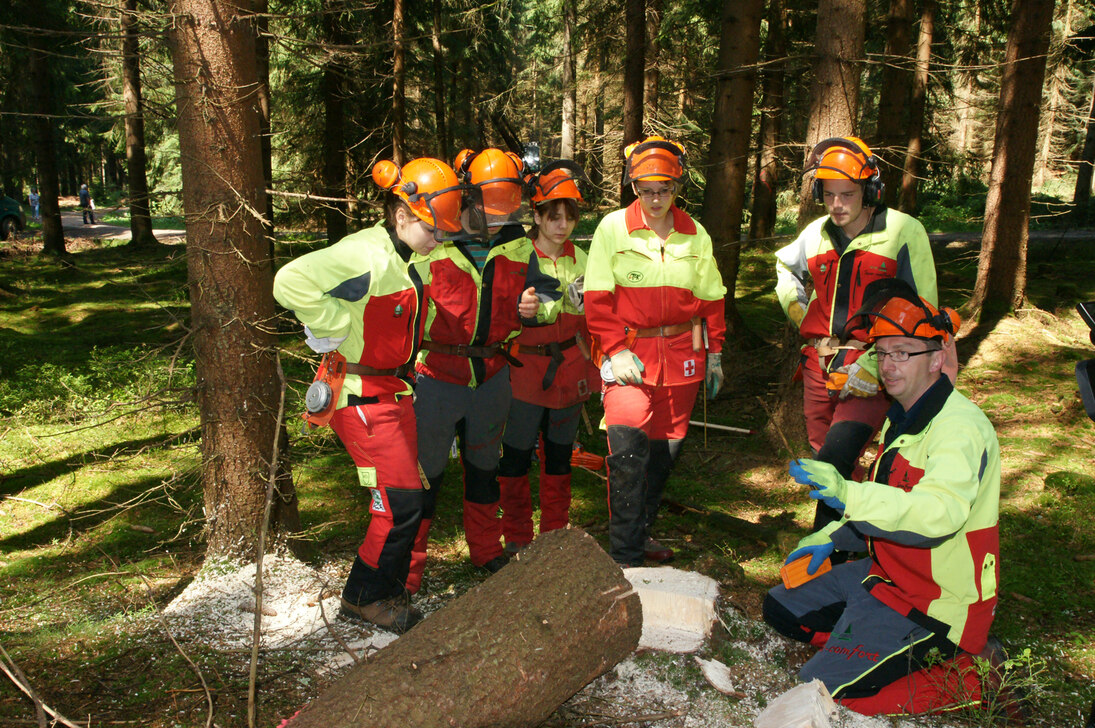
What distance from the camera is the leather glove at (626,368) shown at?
4.43m

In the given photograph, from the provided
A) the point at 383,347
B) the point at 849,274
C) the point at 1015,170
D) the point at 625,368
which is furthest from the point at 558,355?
the point at 1015,170

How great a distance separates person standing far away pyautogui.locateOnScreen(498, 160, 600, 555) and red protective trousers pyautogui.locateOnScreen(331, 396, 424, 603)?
115cm

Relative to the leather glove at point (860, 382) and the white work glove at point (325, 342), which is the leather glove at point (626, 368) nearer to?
the leather glove at point (860, 382)

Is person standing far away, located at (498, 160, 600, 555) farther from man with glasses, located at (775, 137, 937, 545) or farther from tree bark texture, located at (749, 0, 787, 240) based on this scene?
tree bark texture, located at (749, 0, 787, 240)

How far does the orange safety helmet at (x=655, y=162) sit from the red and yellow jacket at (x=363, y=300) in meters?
1.45

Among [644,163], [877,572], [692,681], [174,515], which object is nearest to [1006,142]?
[644,163]

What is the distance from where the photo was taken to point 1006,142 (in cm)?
1017

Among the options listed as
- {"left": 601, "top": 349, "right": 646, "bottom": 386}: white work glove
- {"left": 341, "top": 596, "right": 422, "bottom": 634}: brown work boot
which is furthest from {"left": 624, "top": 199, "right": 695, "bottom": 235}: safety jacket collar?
{"left": 341, "top": 596, "right": 422, "bottom": 634}: brown work boot

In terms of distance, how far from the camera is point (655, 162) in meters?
4.41

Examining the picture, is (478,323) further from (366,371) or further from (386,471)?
(386,471)

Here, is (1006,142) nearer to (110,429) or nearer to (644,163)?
(644,163)

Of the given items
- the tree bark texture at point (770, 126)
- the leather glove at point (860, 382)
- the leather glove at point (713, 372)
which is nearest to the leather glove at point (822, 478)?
the leather glove at point (860, 382)

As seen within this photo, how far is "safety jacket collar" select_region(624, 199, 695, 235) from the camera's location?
4559mm

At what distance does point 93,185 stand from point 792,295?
199 ft
